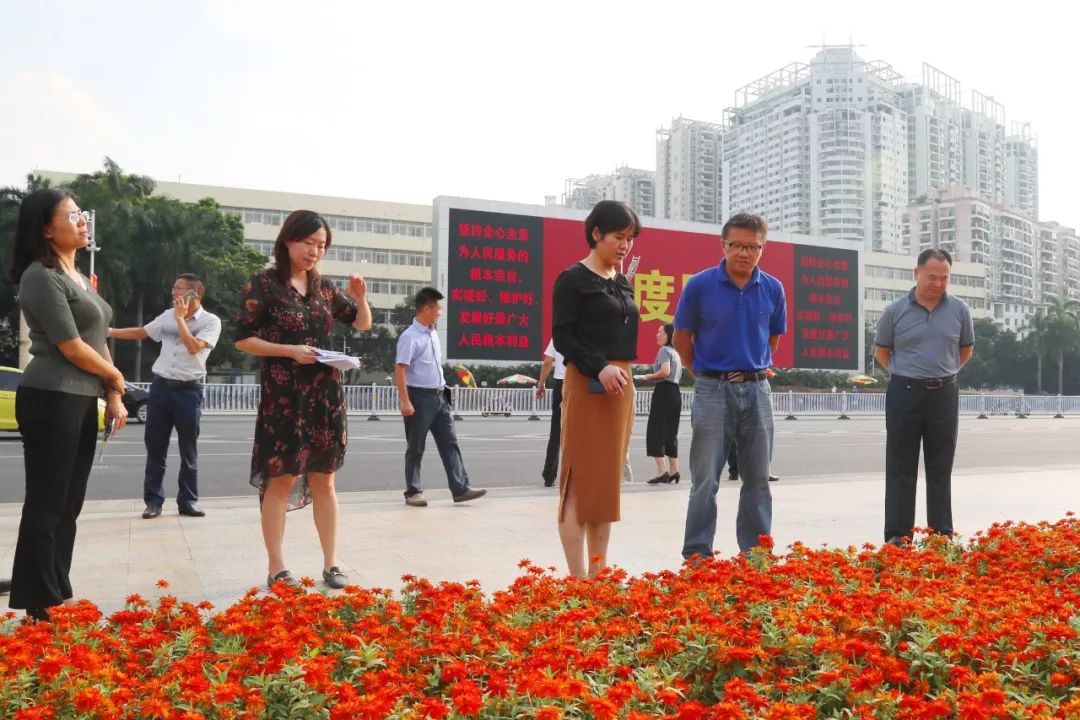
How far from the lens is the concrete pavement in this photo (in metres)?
4.07

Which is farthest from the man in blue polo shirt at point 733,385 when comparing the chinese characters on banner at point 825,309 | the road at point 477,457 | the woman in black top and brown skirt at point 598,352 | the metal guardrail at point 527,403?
the chinese characters on banner at point 825,309

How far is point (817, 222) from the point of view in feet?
317

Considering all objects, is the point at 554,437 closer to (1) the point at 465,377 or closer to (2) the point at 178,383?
(2) the point at 178,383

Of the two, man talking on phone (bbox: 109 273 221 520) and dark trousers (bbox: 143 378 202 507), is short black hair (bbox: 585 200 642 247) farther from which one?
dark trousers (bbox: 143 378 202 507)

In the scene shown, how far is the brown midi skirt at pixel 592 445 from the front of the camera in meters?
3.49

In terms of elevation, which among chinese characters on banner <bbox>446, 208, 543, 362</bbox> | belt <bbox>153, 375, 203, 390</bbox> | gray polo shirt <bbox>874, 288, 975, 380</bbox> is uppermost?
chinese characters on banner <bbox>446, 208, 543, 362</bbox>

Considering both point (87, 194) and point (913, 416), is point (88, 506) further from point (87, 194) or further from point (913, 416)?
point (87, 194)

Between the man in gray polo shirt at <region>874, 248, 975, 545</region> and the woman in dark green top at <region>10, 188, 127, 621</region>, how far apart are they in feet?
12.7

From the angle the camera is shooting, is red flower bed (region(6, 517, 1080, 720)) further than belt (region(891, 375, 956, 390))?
No

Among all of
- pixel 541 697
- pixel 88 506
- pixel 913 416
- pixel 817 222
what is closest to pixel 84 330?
pixel 541 697

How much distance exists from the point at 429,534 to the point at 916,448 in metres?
2.78

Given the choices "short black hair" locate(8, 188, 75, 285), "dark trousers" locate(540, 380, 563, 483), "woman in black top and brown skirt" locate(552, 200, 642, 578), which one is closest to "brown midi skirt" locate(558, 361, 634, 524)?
"woman in black top and brown skirt" locate(552, 200, 642, 578)

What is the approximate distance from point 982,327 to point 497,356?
5384 centimetres

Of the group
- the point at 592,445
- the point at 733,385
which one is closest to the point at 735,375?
the point at 733,385
